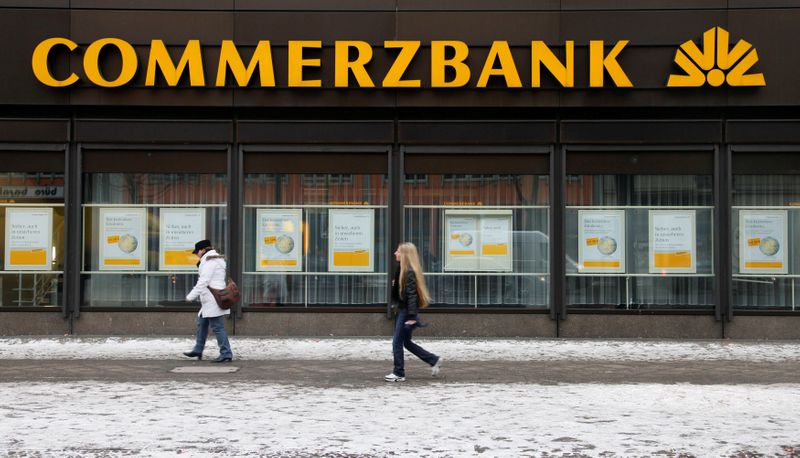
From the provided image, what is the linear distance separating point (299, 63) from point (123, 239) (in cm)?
465

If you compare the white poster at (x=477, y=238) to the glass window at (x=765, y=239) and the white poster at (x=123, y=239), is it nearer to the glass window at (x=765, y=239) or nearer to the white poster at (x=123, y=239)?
the glass window at (x=765, y=239)

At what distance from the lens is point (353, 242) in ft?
56.1

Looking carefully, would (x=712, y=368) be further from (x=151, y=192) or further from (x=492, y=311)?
(x=151, y=192)

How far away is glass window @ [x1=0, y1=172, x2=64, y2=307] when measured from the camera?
55.4ft

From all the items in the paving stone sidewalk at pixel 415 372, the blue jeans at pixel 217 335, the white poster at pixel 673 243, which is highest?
the white poster at pixel 673 243

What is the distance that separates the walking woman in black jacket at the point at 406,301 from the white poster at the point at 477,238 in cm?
502

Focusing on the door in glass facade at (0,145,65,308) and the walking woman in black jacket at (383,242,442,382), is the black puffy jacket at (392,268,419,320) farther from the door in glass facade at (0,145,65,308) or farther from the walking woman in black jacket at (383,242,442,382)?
the door in glass facade at (0,145,65,308)

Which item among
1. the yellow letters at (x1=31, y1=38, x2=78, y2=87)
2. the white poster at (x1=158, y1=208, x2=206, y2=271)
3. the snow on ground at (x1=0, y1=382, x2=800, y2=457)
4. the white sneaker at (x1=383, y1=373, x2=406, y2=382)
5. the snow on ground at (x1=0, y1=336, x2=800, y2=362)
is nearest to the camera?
the snow on ground at (x1=0, y1=382, x2=800, y2=457)

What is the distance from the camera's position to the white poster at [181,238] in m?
17.0

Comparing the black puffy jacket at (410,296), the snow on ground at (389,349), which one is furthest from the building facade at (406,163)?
the black puffy jacket at (410,296)

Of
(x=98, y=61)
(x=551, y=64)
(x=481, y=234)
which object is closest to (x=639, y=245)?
(x=481, y=234)

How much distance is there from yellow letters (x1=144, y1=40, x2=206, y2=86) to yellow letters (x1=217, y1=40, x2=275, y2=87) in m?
0.38

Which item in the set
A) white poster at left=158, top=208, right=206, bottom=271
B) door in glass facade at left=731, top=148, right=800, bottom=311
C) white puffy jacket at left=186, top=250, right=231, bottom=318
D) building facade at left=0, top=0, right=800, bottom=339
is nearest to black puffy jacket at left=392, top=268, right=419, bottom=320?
white puffy jacket at left=186, top=250, right=231, bottom=318

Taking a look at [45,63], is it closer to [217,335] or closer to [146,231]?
[146,231]
